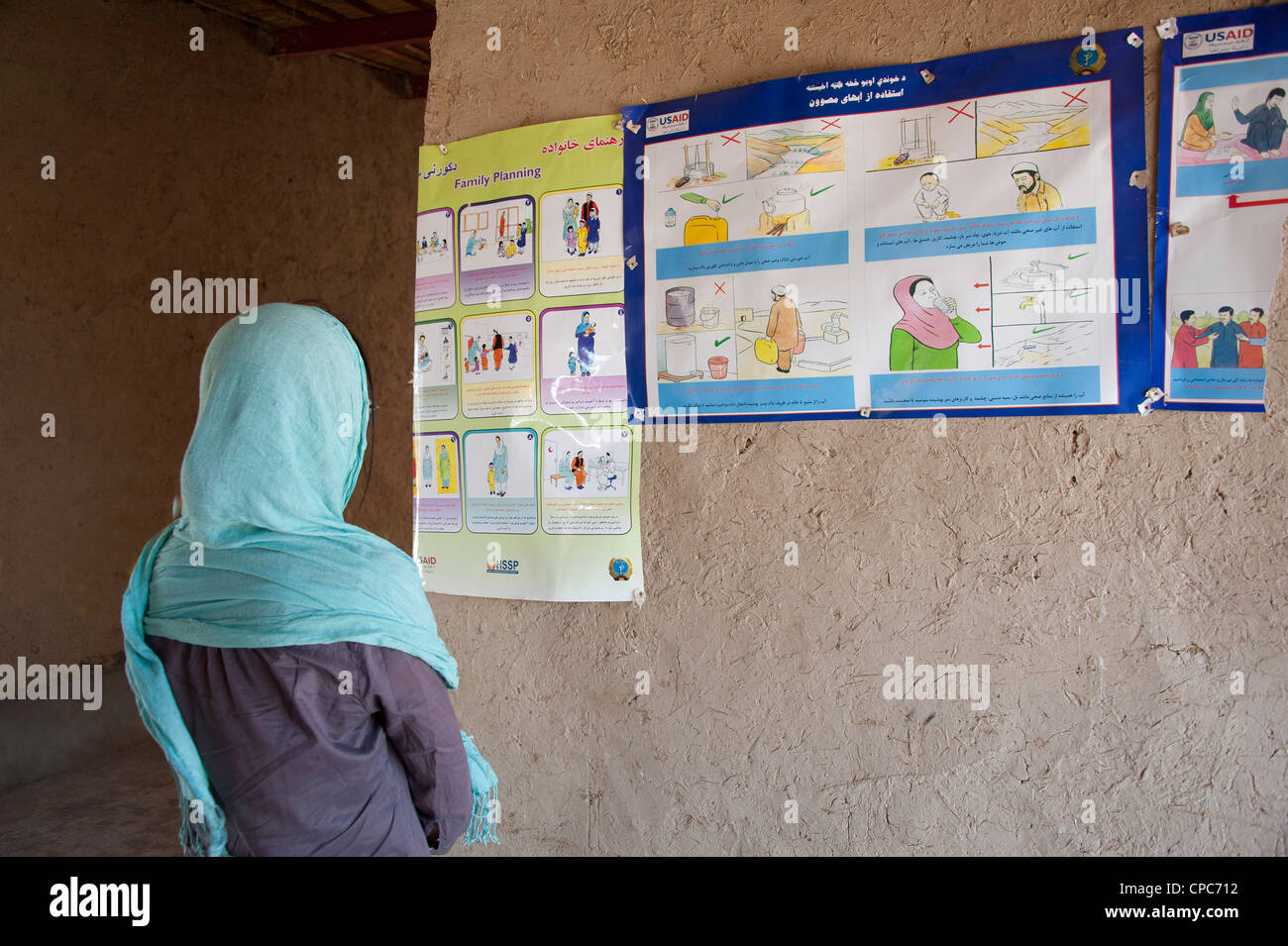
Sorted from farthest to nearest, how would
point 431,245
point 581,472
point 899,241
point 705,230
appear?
point 431,245, point 581,472, point 705,230, point 899,241

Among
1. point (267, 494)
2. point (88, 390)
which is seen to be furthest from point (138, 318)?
point (267, 494)

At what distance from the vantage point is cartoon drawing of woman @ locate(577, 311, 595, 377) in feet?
8.53

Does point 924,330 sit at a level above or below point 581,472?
above

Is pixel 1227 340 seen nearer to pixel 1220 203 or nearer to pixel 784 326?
pixel 1220 203

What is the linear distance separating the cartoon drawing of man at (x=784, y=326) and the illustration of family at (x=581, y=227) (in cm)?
59

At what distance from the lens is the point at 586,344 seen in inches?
103

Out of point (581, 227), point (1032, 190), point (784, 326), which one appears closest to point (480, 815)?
point (784, 326)

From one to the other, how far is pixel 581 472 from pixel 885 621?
0.97 meters

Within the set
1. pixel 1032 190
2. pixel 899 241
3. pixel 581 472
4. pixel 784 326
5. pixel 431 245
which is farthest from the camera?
pixel 431 245

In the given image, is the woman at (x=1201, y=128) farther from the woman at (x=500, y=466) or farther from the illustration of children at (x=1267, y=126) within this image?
the woman at (x=500, y=466)

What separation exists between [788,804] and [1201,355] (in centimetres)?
149

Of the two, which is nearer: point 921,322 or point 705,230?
point 921,322

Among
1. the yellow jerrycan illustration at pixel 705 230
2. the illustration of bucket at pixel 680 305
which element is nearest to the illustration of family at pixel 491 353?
the illustration of bucket at pixel 680 305

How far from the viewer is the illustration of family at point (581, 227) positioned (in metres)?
2.60
